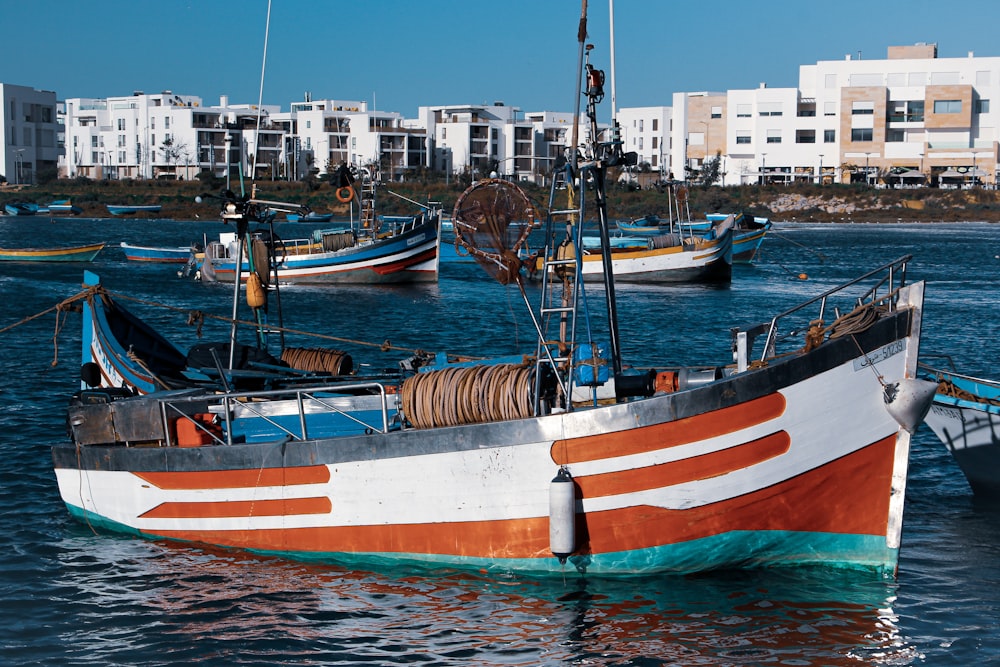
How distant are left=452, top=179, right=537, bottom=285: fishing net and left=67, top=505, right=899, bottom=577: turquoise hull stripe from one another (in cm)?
253

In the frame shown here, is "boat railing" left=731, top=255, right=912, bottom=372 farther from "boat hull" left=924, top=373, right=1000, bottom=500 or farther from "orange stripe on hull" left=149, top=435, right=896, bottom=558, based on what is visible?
"boat hull" left=924, top=373, right=1000, bottom=500

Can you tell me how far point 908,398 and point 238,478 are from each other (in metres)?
6.03

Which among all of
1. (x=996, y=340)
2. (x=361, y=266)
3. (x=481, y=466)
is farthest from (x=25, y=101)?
(x=481, y=466)

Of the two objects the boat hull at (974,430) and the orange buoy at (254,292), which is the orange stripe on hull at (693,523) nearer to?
the boat hull at (974,430)

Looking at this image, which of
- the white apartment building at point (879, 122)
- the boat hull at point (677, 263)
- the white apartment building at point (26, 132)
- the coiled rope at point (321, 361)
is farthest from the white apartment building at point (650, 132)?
the coiled rope at point (321, 361)

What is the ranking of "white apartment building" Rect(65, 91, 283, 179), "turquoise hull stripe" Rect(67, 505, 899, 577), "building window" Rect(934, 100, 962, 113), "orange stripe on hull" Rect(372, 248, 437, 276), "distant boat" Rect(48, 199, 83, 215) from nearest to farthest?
"turquoise hull stripe" Rect(67, 505, 899, 577) → "orange stripe on hull" Rect(372, 248, 437, 276) → "distant boat" Rect(48, 199, 83, 215) → "building window" Rect(934, 100, 962, 113) → "white apartment building" Rect(65, 91, 283, 179)

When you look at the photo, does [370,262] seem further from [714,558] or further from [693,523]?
[693,523]

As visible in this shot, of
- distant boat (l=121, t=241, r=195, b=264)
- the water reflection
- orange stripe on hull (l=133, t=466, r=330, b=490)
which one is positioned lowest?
the water reflection

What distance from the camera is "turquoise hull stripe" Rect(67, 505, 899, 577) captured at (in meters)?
9.76

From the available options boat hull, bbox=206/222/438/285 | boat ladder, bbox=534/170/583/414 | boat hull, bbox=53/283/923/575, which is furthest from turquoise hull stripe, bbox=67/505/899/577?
boat hull, bbox=206/222/438/285

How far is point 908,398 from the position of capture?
31.5ft

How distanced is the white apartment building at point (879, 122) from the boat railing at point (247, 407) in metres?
110

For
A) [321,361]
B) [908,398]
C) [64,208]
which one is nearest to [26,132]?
[64,208]

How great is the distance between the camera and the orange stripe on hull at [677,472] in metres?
9.37
